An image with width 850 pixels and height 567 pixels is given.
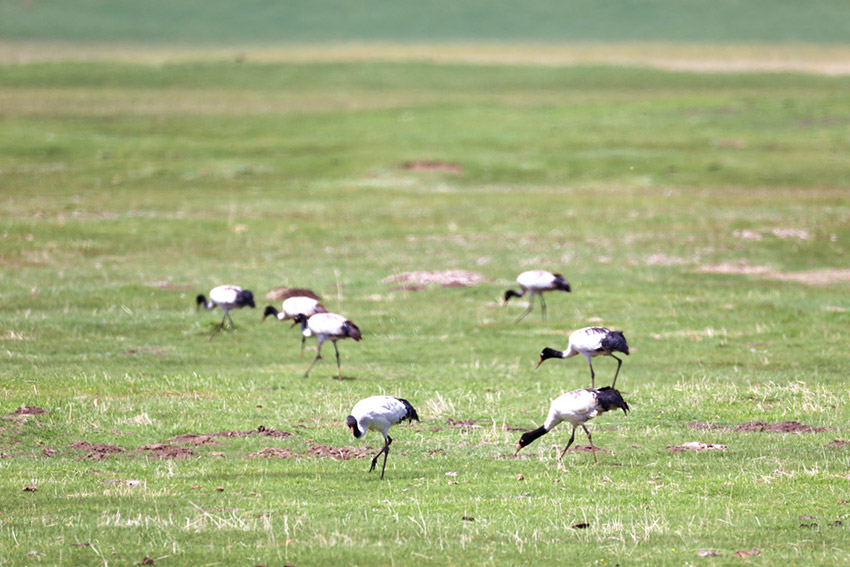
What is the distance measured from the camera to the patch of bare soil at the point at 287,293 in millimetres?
30623

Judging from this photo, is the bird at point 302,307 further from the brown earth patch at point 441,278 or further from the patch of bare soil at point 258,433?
the brown earth patch at point 441,278

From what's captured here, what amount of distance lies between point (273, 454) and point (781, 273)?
83.8ft

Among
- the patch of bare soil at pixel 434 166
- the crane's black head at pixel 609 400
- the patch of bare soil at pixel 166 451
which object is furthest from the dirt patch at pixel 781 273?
the patch of bare soil at pixel 434 166

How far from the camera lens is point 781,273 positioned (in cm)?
3706

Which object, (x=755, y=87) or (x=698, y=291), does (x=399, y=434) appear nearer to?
(x=698, y=291)

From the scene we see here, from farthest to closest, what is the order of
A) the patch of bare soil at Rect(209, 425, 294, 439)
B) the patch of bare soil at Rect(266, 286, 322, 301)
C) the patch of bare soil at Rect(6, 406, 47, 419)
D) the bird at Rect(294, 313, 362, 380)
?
the patch of bare soil at Rect(266, 286, 322, 301)
the bird at Rect(294, 313, 362, 380)
the patch of bare soil at Rect(6, 406, 47, 419)
the patch of bare soil at Rect(209, 425, 294, 439)

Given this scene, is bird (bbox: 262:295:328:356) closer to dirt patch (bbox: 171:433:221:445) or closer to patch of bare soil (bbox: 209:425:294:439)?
patch of bare soil (bbox: 209:425:294:439)

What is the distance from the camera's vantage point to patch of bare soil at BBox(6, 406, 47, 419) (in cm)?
1788

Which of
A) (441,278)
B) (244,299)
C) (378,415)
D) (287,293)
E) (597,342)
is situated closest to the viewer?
(378,415)

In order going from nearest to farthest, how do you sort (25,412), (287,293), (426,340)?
(25,412), (426,340), (287,293)

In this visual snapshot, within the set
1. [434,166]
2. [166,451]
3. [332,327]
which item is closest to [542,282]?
[332,327]

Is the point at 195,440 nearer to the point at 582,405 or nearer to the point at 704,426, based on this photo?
the point at 582,405

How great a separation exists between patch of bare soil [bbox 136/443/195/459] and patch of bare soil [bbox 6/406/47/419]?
8.56ft

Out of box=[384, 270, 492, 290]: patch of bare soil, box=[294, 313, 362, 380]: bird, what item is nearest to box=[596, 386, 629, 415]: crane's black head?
box=[294, 313, 362, 380]: bird
